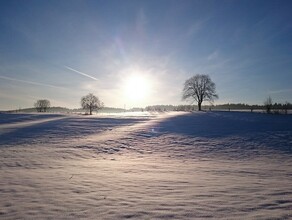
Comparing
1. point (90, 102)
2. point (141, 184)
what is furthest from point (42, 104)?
point (141, 184)

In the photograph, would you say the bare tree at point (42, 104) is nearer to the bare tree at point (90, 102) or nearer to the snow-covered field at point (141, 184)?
the bare tree at point (90, 102)

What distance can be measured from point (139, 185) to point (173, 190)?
154 centimetres

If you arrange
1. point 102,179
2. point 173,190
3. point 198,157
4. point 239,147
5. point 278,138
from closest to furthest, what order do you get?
point 173,190 → point 102,179 → point 198,157 → point 239,147 → point 278,138

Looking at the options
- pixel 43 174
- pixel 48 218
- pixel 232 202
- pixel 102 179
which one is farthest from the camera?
pixel 43 174

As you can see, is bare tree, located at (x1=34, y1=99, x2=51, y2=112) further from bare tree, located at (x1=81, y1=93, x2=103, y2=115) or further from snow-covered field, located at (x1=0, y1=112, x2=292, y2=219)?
snow-covered field, located at (x1=0, y1=112, x2=292, y2=219)

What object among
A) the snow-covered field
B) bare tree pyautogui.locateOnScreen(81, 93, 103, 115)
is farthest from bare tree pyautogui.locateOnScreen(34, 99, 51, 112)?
the snow-covered field

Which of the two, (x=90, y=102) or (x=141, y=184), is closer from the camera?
(x=141, y=184)

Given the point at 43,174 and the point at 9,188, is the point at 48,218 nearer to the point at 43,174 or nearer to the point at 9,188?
the point at 9,188

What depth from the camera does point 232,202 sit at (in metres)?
7.51

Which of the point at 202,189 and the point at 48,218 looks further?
the point at 202,189

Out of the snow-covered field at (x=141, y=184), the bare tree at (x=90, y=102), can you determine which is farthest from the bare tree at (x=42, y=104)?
the snow-covered field at (x=141, y=184)

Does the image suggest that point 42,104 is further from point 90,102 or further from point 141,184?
point 141,184

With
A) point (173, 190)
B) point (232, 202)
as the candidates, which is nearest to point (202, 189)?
point (173, 190)

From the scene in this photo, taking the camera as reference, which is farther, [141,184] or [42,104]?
[42,104]
